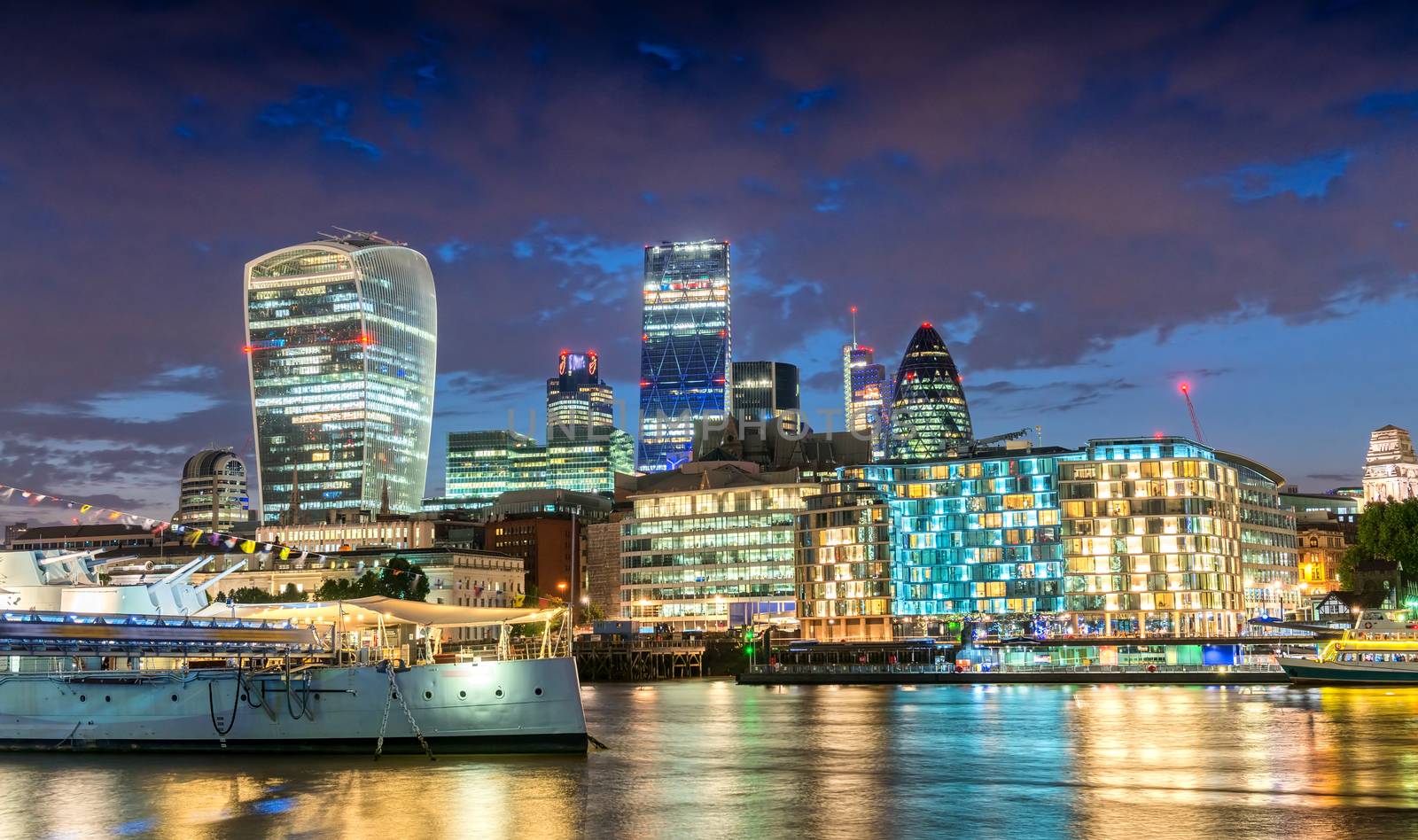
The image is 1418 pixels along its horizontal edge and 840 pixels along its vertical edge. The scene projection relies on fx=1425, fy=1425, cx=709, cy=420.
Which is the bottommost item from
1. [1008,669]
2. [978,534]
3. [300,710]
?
[1008,669]

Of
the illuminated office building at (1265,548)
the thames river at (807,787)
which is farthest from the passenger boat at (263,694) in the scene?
the illuminated office building at (1265,548)

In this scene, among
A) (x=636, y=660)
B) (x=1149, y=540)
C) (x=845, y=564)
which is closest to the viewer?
(x=636, y=660)

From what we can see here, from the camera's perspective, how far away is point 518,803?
45.8 m

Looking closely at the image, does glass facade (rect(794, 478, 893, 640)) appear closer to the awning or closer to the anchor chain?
the awning

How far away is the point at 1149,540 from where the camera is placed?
16312cm

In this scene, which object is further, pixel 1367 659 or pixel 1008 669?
pixel 1008 669

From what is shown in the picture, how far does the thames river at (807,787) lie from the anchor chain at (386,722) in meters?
0.99

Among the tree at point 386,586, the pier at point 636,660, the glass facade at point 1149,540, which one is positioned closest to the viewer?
the pier at point 636,660

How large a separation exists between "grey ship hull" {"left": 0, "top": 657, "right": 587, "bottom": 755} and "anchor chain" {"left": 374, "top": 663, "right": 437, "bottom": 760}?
144mm

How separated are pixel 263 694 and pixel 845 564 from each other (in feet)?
413

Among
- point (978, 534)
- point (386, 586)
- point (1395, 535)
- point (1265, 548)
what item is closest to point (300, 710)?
point (386, 586)

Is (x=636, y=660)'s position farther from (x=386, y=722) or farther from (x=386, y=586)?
(x=386, y=722)

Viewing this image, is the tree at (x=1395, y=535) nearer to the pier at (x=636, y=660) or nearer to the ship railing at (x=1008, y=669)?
the ship railing at (x=1008, y=669)

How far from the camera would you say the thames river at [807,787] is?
42281mm
